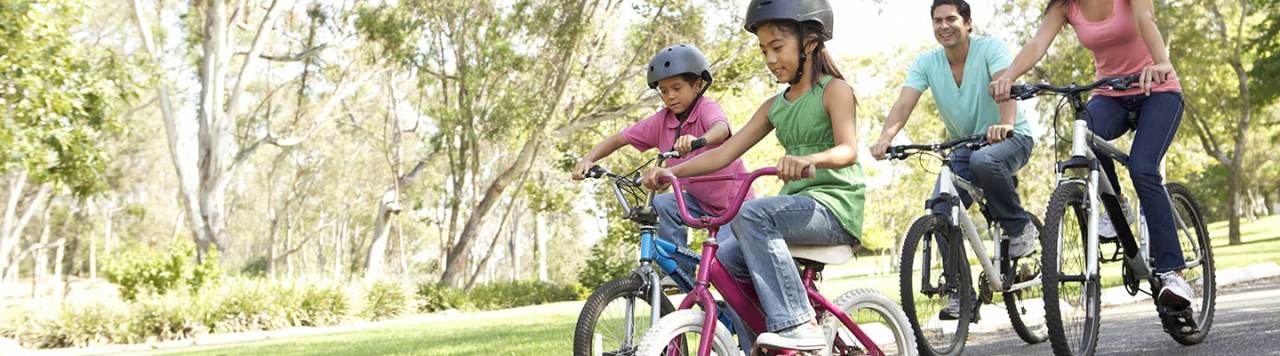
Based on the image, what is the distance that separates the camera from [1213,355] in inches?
210

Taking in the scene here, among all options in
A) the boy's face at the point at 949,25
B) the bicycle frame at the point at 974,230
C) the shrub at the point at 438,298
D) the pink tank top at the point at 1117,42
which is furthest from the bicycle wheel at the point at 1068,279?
the shrub at the point at 438,298

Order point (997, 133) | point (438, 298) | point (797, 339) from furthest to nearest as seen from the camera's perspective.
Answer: point (438, 298) → point (997, 133) → point (797, 339)

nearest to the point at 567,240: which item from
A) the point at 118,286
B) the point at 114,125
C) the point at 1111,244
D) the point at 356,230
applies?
the point at 356,230

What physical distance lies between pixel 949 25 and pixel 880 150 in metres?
0.92

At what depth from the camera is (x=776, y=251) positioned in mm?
3768

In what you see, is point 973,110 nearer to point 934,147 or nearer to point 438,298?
point 934,147

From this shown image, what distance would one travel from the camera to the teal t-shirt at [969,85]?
5812 millimetres

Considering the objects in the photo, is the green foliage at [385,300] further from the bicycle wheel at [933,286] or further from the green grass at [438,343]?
the bicycle wheel at [933,286]

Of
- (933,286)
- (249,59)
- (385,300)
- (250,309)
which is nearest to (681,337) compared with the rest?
(933,286)

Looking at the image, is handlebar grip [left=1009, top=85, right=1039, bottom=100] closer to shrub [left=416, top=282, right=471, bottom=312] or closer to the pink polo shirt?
the pink polo shirt

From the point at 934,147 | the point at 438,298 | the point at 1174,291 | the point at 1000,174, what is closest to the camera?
the point at 934,147

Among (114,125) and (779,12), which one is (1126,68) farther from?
(114,125)

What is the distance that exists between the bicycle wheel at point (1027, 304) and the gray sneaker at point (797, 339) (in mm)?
2311

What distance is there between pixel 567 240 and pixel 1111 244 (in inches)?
2608
